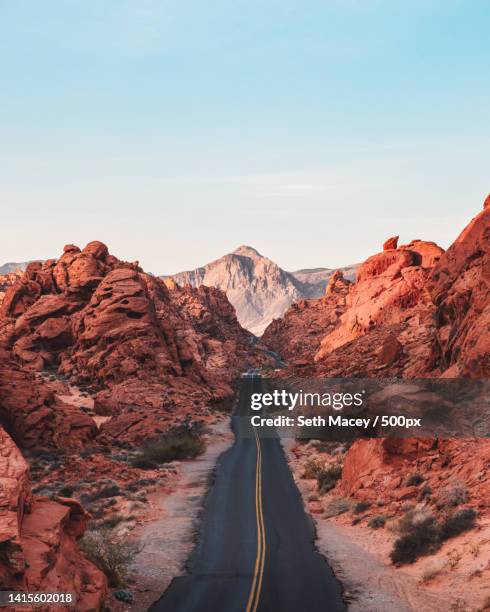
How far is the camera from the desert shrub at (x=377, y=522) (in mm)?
25234

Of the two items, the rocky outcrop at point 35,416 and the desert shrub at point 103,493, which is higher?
the rocky outcrop at point 35,416

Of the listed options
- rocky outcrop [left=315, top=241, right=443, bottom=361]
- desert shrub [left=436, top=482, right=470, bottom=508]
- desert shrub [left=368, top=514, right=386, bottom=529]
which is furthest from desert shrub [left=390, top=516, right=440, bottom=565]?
rocky outcrop [left=315, top=241, right=443, bottom=361]

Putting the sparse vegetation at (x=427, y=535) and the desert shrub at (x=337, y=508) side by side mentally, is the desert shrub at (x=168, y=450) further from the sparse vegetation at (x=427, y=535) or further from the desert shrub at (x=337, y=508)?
the sparse vegetation at (x=427, y=535)

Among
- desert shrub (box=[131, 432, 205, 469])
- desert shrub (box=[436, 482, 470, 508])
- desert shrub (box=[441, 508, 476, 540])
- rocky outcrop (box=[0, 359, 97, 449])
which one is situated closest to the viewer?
desert shrub (box=[441, 508, 476, 540])

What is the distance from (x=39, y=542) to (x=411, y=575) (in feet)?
39.7

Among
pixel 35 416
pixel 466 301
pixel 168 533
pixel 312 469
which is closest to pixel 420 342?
pixel 466 301

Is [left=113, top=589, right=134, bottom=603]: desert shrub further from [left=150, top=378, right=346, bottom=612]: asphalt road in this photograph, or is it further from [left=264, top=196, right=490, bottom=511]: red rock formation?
[left=264, top=196, right=490, bottom=511]: red rock formation

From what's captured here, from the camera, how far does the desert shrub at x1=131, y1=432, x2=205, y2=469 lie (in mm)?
42094

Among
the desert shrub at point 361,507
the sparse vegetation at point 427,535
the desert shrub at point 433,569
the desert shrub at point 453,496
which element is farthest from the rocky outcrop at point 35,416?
the desert shrub at point 433,569

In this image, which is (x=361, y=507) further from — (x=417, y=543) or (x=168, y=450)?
(x=168, y=450)

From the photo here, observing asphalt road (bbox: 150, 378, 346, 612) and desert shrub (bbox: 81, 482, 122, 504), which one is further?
desert shrub (bbox: 81, 482, 122, 504)

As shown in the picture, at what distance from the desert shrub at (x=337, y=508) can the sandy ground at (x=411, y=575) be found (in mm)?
4018

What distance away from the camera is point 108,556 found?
19531 millimetres
